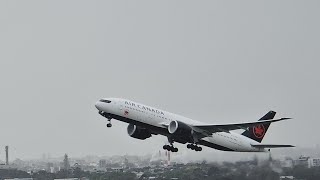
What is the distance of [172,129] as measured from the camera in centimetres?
7056

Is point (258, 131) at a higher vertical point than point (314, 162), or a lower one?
higher

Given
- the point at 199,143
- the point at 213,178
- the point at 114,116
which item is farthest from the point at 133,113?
the point at 213,178

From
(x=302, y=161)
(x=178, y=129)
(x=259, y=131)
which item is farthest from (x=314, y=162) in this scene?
(x=178, y=129)

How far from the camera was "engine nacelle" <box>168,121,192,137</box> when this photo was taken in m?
70.5

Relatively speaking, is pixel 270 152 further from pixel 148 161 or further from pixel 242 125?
pixel 148 161

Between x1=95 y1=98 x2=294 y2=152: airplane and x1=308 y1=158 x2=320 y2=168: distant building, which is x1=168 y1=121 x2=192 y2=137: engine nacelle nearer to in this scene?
x1=95 y1=98 x2=294 y2=152: airplane

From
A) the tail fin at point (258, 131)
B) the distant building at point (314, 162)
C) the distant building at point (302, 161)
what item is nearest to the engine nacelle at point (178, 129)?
the tail fin at point (258, 131)

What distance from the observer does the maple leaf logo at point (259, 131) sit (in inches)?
3123

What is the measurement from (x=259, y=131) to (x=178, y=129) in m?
12.0

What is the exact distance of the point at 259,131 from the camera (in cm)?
7962

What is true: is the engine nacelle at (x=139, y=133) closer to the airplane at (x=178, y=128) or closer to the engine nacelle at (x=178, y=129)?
the airplane at (x=178, y=128)

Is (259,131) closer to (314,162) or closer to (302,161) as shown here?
(302,161)

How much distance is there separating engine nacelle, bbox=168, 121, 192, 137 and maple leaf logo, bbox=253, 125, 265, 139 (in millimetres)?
10106

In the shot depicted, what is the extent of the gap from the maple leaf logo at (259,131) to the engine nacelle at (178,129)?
1011cm
